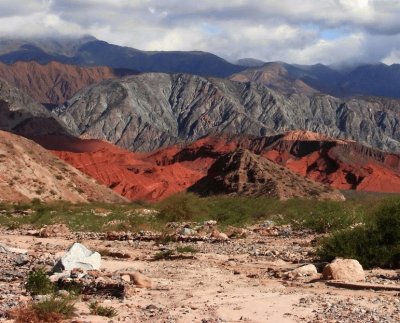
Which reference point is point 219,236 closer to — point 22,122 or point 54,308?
point 54,308

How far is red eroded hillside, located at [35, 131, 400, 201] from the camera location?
92.1 m

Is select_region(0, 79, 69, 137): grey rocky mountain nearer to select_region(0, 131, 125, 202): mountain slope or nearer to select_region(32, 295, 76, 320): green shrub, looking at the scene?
select_region(0, 131, 125, 202): mountain slope

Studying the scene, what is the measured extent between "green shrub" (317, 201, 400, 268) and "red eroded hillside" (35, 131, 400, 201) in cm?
6349

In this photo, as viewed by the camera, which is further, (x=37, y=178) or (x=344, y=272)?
(x=37, y=178)

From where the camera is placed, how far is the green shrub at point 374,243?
57.1 ft

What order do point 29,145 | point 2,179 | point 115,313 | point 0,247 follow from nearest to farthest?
point 115,313, point 0,247, point 2,179, point 29,145

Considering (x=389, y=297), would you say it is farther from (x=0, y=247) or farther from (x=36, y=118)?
(x=36, y=118)

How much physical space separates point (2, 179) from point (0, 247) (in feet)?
112

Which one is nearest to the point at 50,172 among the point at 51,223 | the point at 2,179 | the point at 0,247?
the point at 2,179

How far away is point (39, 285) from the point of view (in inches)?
502

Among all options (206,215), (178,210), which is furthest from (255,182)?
(178,210)

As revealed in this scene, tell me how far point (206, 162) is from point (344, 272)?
364 ft

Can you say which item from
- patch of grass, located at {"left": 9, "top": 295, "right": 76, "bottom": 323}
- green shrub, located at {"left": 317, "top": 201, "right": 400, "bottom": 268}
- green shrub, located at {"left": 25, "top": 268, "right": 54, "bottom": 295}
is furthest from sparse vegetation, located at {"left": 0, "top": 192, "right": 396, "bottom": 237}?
patch of grass, located at {"left": 9, "top": 295, "right": 76, "bottom": 323}

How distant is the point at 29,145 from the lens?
207 ft
